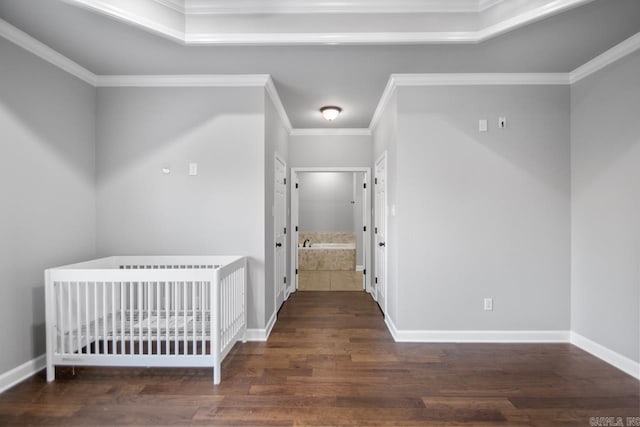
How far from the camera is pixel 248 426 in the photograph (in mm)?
1818

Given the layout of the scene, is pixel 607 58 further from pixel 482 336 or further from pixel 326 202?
pixel 326 202

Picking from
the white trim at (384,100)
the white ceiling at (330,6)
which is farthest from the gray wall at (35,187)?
the white trim at (384,100)

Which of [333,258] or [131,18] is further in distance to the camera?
[333,258]

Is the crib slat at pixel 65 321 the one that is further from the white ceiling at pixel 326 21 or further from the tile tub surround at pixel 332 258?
the tile tub surround at pixel 332 258

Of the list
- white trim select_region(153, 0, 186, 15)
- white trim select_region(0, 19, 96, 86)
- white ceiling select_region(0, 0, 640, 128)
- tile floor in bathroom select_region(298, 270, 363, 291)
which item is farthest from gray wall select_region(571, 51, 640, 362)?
white trim select_region(0, 19, 96, 86)

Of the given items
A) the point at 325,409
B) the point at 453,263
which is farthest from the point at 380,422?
the point at 453,263

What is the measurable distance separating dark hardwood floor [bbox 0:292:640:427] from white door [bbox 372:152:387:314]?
949 millimetres

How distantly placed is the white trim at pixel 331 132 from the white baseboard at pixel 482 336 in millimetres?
2994

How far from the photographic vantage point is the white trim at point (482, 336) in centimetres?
299

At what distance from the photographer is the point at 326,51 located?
254 cm

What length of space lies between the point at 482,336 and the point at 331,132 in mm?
3328

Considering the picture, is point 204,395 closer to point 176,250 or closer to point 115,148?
point 176,250

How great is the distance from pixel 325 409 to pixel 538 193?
8.94 ft

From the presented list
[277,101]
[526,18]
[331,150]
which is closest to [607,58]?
[526,18]
